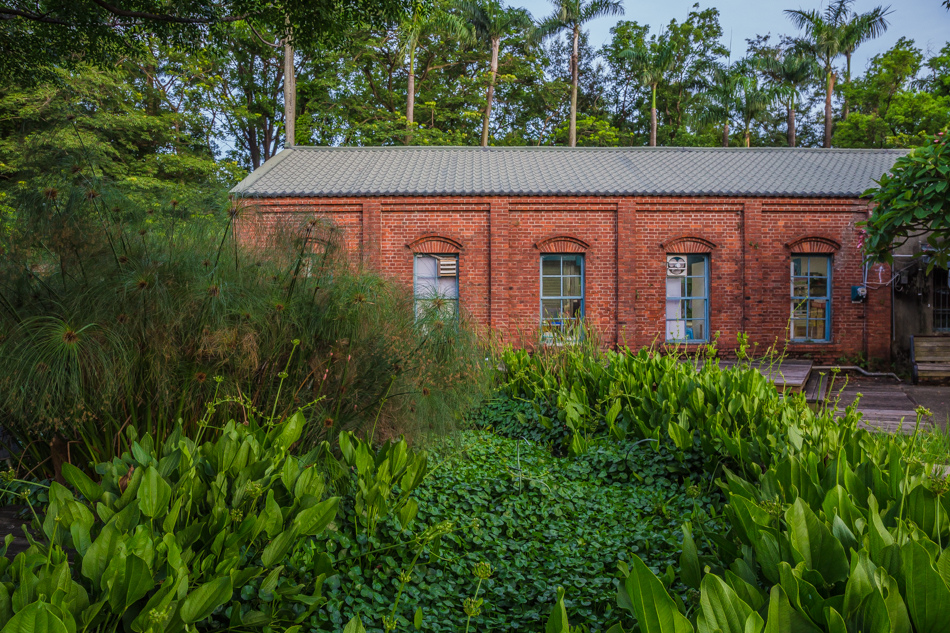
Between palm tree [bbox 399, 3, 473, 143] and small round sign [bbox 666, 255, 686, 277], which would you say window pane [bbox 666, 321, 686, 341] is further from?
palm tree [bbox 399, 3, 473, 143]

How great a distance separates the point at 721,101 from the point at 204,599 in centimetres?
3191

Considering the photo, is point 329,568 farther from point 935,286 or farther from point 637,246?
point 935,286

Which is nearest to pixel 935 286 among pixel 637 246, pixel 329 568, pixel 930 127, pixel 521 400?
pixel 637 246

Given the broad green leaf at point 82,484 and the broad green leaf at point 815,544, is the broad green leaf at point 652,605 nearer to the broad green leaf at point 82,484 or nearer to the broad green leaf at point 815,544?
the broad green leaf at point 815,544

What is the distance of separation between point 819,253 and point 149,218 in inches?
574

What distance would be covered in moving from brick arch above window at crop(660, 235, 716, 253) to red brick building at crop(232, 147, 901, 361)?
2 centimetres

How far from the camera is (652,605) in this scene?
140cm

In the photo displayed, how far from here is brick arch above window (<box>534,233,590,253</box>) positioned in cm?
1398

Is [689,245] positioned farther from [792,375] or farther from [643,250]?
[792,375]

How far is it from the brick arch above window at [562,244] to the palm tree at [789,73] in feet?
66.3

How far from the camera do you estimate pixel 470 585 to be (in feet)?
9.80

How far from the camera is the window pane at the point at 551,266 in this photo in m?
14.2

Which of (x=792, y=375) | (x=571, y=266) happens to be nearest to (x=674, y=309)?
(x=571, y=266)

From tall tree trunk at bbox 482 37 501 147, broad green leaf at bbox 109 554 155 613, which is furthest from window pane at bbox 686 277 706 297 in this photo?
broad green leaf at bbox 109 554 155 613
